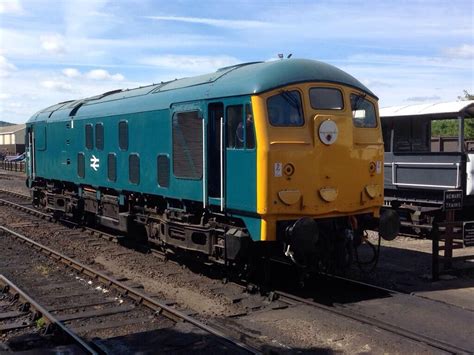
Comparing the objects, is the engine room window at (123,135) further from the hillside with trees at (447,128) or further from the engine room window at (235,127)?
the hillside with trees at (447,128)

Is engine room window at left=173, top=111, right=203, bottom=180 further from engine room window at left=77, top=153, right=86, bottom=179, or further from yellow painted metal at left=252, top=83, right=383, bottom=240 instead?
engine room window at left=77, top=153, right=86, bottom=179

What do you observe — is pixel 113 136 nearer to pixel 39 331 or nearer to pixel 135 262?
pixel 135 262

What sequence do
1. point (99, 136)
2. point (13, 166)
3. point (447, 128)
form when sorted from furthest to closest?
point (13, 166), point (447, 128), point (99, 136)

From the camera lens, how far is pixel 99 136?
42.1 feet

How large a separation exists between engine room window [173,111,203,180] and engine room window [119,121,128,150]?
88.7 inches

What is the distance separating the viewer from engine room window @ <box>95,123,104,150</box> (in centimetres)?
1266

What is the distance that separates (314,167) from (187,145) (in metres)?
2.34

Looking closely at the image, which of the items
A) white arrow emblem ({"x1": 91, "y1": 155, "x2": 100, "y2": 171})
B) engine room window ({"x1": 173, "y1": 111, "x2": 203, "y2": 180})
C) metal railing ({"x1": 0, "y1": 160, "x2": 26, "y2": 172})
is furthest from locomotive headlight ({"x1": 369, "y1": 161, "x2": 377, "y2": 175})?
metal railing ({"x1": 0, "y1": 160, "x2": 26, "y2": 172})

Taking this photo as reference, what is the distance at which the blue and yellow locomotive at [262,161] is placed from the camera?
758 cm

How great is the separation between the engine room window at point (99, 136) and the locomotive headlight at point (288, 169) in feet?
20.7

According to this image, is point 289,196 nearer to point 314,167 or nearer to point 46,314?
point 314,167

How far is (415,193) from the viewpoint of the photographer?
Answer: 46.0 ft

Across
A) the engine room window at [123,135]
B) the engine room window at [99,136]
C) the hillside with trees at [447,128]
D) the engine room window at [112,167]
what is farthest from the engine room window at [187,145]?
the hillside with trees at [447,128]

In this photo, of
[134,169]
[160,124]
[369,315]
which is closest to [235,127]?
[160,124]
